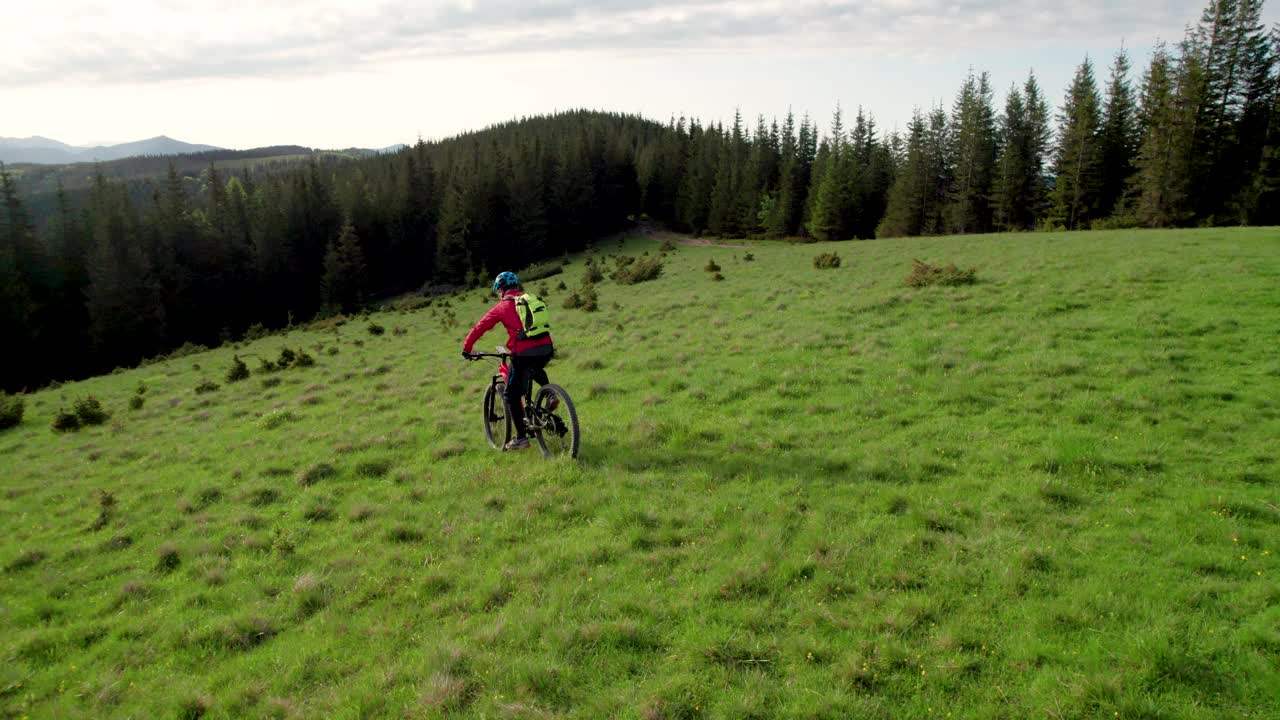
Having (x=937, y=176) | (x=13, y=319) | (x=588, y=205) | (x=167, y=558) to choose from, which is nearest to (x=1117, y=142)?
(x=937, y=176)

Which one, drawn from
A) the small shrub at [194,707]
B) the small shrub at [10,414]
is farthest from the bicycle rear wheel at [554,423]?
the small shrub at [10,414]

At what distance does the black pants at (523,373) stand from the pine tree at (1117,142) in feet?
249

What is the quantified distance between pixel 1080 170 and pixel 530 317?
241 feet

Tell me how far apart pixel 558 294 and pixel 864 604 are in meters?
40.0

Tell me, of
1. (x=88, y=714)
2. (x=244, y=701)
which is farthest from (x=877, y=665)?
(x=88, y=714)

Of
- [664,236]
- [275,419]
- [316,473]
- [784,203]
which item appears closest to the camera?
[316,473]

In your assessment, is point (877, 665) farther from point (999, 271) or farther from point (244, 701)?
point (999, 271)

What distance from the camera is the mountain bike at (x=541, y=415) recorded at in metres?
10.7

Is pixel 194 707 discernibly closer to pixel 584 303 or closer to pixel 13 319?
pixel 584 303

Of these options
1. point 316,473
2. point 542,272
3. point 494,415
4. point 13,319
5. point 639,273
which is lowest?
point 316,473

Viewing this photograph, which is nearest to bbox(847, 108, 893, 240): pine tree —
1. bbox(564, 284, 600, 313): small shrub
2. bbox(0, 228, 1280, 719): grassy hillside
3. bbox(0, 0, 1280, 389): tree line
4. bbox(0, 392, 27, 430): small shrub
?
bbox(0, 0, 1280, 389): tree line

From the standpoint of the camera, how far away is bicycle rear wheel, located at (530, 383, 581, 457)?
10648 mm

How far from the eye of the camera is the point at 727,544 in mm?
→ 7586

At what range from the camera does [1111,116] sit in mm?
64812
